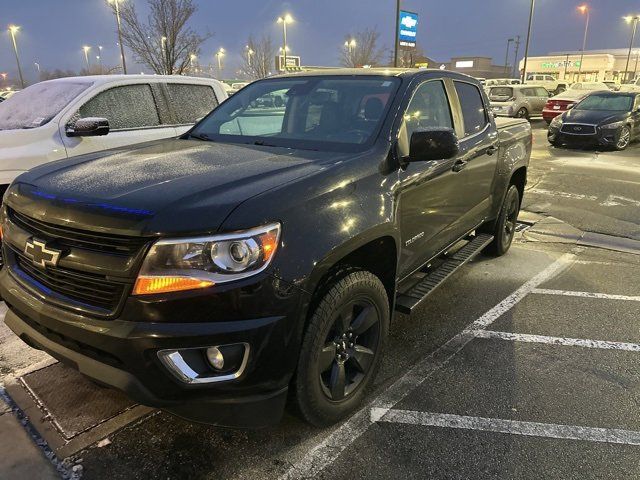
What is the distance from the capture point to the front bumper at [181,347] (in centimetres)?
206

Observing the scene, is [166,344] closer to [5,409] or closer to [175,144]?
[5,409]

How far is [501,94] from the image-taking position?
21.8 metres

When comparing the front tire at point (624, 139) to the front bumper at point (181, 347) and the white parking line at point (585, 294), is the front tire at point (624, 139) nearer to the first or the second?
the white parking line at point (585, 294)

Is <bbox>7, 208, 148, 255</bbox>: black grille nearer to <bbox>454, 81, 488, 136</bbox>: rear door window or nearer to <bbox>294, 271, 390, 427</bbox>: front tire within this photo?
<bbox>294, 271, 390, 427</bbox>: front tire

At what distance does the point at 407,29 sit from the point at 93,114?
2154 cm

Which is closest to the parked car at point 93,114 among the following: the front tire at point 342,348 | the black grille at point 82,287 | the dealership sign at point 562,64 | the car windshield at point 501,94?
the black grille at point 82,287

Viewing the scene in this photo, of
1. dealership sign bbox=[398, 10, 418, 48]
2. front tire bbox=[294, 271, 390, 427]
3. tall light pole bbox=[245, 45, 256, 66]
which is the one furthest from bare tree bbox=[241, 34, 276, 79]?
front tire bbox=[294, 271, 390, 427]

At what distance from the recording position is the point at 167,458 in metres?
2.54

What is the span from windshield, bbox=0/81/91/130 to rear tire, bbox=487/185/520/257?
455 cm

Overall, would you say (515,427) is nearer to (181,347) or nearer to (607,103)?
(181,347)

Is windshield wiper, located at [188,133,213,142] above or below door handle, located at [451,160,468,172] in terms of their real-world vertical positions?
above

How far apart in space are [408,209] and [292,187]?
104 centimetres

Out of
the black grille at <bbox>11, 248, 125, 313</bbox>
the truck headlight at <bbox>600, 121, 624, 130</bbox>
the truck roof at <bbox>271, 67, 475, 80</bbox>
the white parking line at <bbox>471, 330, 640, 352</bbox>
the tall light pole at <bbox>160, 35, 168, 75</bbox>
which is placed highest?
the tall light pole at <bbox>160, 35, 168, 75</bbox>

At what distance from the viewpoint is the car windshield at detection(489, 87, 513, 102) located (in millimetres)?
21609
